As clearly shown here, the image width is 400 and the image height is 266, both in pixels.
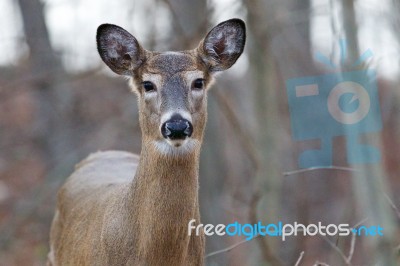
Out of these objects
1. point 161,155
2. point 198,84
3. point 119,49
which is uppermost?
point 119,49

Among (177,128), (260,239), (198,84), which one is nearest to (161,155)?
(177,128)

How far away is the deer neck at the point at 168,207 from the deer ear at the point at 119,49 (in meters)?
0.81

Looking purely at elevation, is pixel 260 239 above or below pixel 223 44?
A: below

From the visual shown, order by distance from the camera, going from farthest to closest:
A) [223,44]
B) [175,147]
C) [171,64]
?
[223,44] → [171,64] → [175,147]

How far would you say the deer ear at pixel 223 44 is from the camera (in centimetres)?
641

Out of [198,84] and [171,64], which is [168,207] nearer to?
[198,84]

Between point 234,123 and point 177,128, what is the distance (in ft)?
8.57

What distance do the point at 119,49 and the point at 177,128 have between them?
1.33 meters

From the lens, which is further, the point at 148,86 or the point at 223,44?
the point at 223,44

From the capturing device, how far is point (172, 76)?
5836 mm

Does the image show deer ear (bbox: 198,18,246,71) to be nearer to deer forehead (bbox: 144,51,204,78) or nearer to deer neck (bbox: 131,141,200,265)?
deer forehead (bbox: 144,51,204,78)

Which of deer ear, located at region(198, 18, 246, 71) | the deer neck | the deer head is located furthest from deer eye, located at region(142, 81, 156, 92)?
deer ear, located at region(198, 18, 246, 71)

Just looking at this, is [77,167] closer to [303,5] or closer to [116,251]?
[116,251]

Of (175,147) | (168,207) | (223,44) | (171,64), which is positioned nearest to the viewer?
(175,147)
